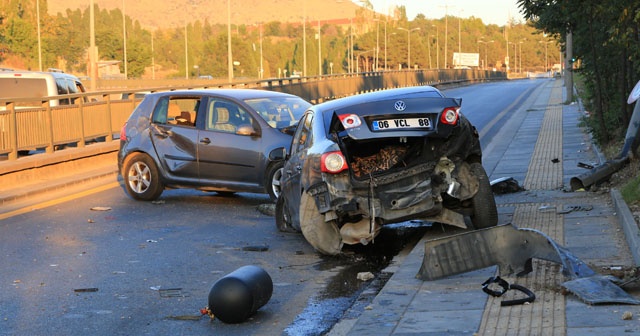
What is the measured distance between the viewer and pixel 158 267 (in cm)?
961

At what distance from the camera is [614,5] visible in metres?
13.7

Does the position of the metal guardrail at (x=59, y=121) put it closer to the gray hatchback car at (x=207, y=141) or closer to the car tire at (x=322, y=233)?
the gray hatchback car at (x=207, y=141)

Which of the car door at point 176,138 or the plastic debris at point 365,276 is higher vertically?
the car door at point 176,138

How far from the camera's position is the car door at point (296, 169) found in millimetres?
10516

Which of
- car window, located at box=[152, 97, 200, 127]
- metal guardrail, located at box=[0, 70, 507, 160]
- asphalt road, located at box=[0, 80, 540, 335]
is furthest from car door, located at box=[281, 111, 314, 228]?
metal guardrail, located at box=[0, 70, 507, 160]

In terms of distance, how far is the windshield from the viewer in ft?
46.4

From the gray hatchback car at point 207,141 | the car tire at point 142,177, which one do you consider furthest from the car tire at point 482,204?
the car tire at point 142,177

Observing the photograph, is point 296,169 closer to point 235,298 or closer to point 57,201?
point 235,298

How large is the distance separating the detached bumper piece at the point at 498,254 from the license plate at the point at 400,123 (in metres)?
1.96

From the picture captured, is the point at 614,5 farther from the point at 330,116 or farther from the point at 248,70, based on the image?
the point at 248,70

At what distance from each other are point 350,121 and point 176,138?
210 inches

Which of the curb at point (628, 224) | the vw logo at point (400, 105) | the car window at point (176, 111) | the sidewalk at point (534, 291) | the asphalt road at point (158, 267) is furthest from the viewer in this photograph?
the car window at point (176, 111)

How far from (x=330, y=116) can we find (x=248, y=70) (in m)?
158

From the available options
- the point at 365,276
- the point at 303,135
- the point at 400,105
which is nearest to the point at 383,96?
the point at 400,105
